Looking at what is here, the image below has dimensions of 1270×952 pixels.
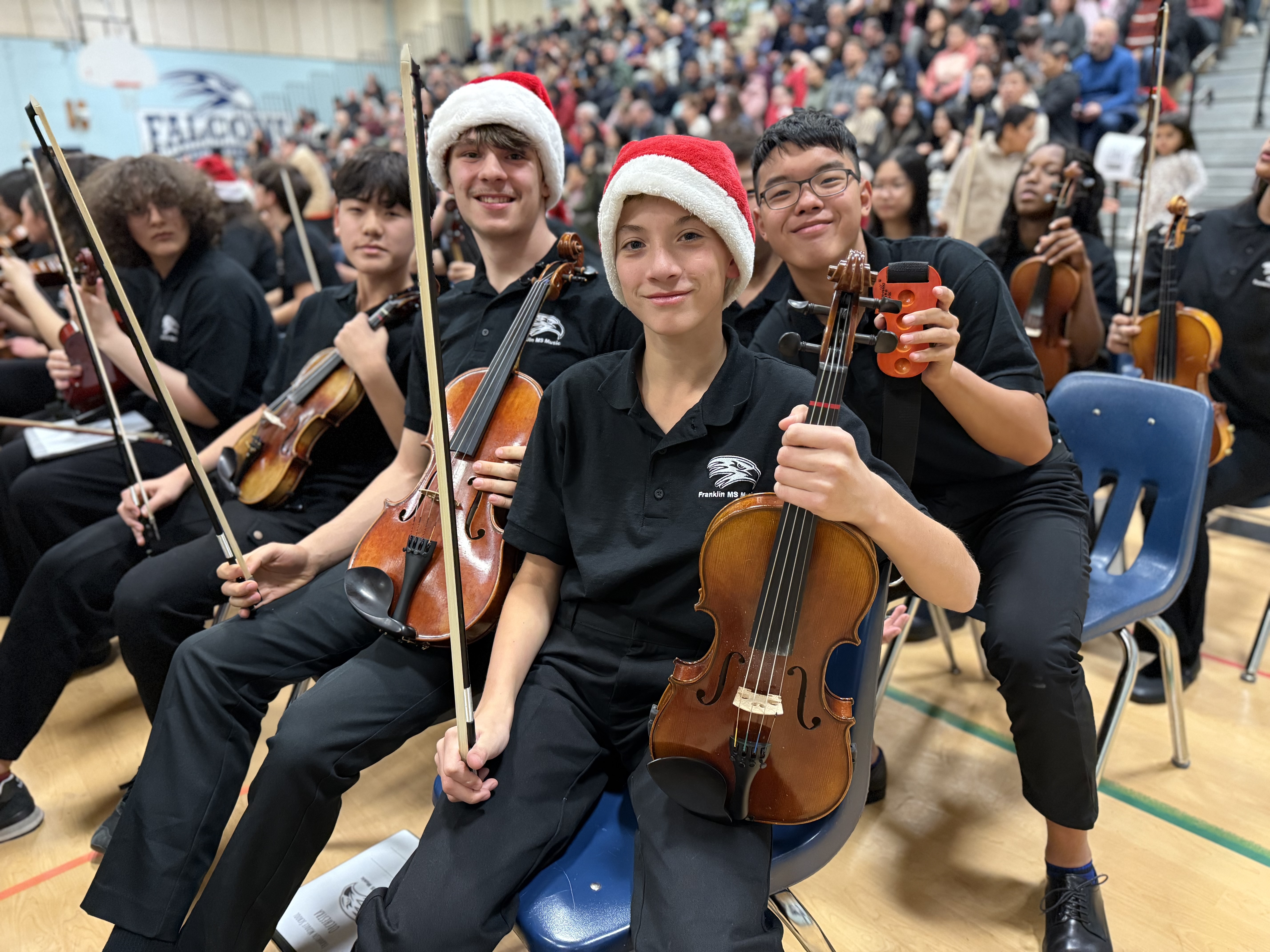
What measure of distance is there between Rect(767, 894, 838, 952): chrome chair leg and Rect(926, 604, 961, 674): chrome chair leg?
1.11 metres

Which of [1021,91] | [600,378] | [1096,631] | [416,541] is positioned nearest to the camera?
[600,378]

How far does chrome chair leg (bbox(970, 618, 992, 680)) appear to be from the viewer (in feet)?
8.21

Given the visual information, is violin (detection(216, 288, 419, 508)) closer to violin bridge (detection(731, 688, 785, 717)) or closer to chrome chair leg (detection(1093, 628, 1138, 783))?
violin bridge (detection(731, 688, 785, 717))

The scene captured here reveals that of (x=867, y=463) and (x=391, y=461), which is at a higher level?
(x=867, y=463)

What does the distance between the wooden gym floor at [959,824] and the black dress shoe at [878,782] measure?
20 mm

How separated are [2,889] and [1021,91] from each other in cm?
736

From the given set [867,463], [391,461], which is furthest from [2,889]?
[867,463]

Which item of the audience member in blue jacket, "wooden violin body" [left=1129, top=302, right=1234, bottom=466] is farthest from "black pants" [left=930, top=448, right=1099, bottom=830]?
the audience member in blue jacket

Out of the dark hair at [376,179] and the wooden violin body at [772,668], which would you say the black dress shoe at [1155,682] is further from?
the dark hair at [376,179]

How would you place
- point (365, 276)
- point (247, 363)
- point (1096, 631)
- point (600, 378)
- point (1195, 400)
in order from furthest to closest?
point (247, 363) → point (365, 276) → point (1195, 400) → point (1096, 631) → point (600, 378)

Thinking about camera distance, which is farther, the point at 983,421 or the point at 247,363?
the point at 247,363

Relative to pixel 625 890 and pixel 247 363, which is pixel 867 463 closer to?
pixel 625 890

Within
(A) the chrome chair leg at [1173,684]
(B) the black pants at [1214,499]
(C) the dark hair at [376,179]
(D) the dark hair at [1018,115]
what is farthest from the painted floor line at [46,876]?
(D) the dark hair at [1018,115]

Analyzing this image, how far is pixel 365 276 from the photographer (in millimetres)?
2170
